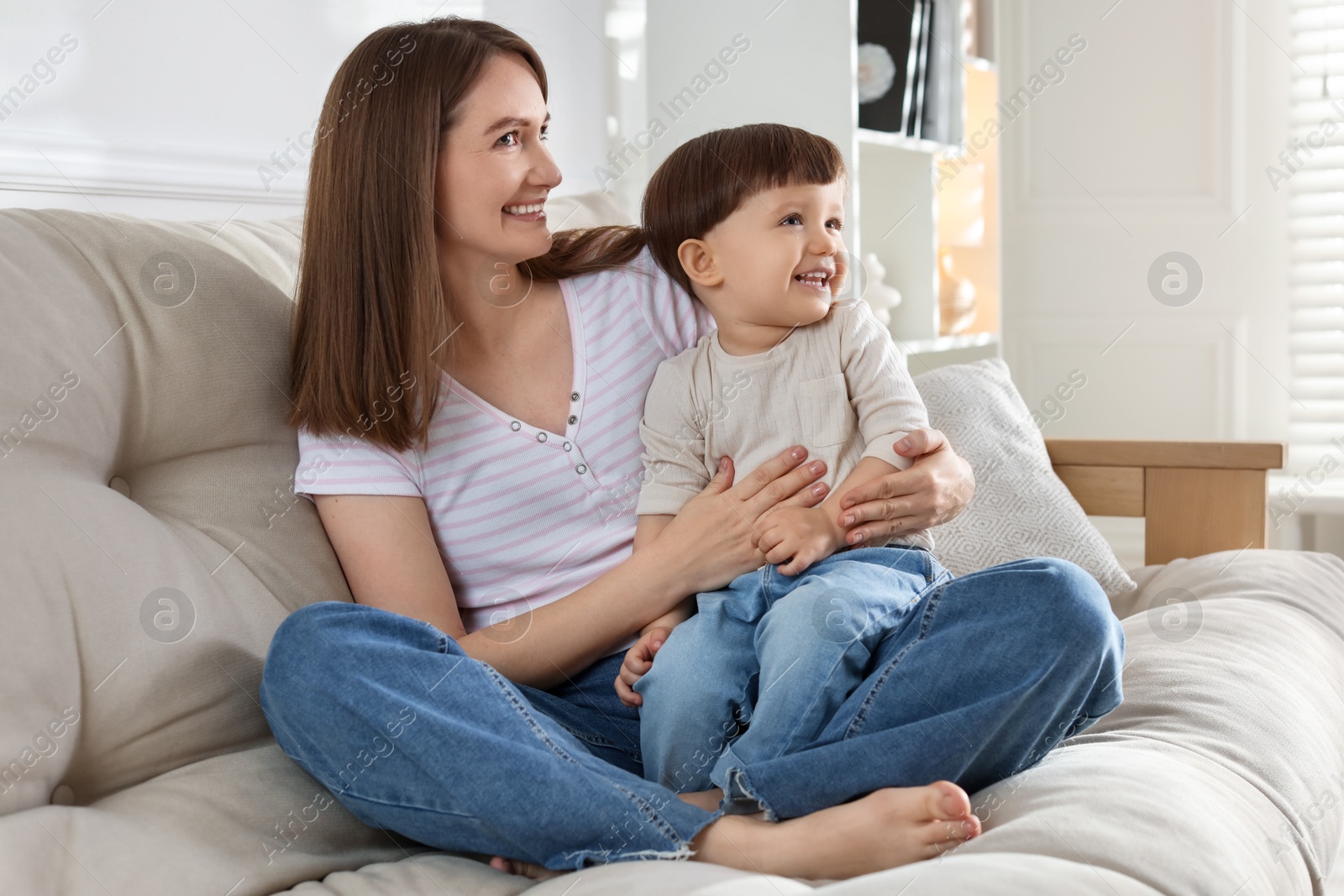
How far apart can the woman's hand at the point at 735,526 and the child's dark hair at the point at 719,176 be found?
265 millimetres

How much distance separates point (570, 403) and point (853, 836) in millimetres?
582

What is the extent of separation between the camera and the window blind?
2.94 meters

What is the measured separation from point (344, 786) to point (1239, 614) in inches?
40.8

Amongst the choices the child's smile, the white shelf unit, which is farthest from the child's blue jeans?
the white shelf unit

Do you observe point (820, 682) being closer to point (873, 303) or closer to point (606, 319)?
point (606, 319)

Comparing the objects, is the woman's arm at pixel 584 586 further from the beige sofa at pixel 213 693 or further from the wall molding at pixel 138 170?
the wall molding at pixel 138 170

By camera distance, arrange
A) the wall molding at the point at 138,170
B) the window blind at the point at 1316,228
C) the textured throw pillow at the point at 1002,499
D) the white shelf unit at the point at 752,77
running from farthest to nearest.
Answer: the window blind at the point at 1316,228 < the white shelf unit at the point at 752,77 < the textured throw pillow at the point at 1002,499 < the wall molding at the point at 138,170

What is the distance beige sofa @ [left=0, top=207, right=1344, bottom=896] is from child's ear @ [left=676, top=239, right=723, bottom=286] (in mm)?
422

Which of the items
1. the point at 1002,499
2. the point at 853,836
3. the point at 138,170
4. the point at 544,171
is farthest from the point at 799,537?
the point at 138,170

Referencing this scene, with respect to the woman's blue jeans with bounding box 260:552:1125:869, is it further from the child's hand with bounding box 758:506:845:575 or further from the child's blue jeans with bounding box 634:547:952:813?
the child's hand with bounding box 758:506:845:575

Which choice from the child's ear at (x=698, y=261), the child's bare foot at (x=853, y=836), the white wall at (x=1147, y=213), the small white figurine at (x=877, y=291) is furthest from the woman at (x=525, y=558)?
the white wall at (x=1147, y=213)

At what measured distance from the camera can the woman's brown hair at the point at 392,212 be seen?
3.88 ft

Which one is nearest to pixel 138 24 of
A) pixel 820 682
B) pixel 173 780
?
pixel 173 780

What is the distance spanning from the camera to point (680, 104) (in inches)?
93.6
